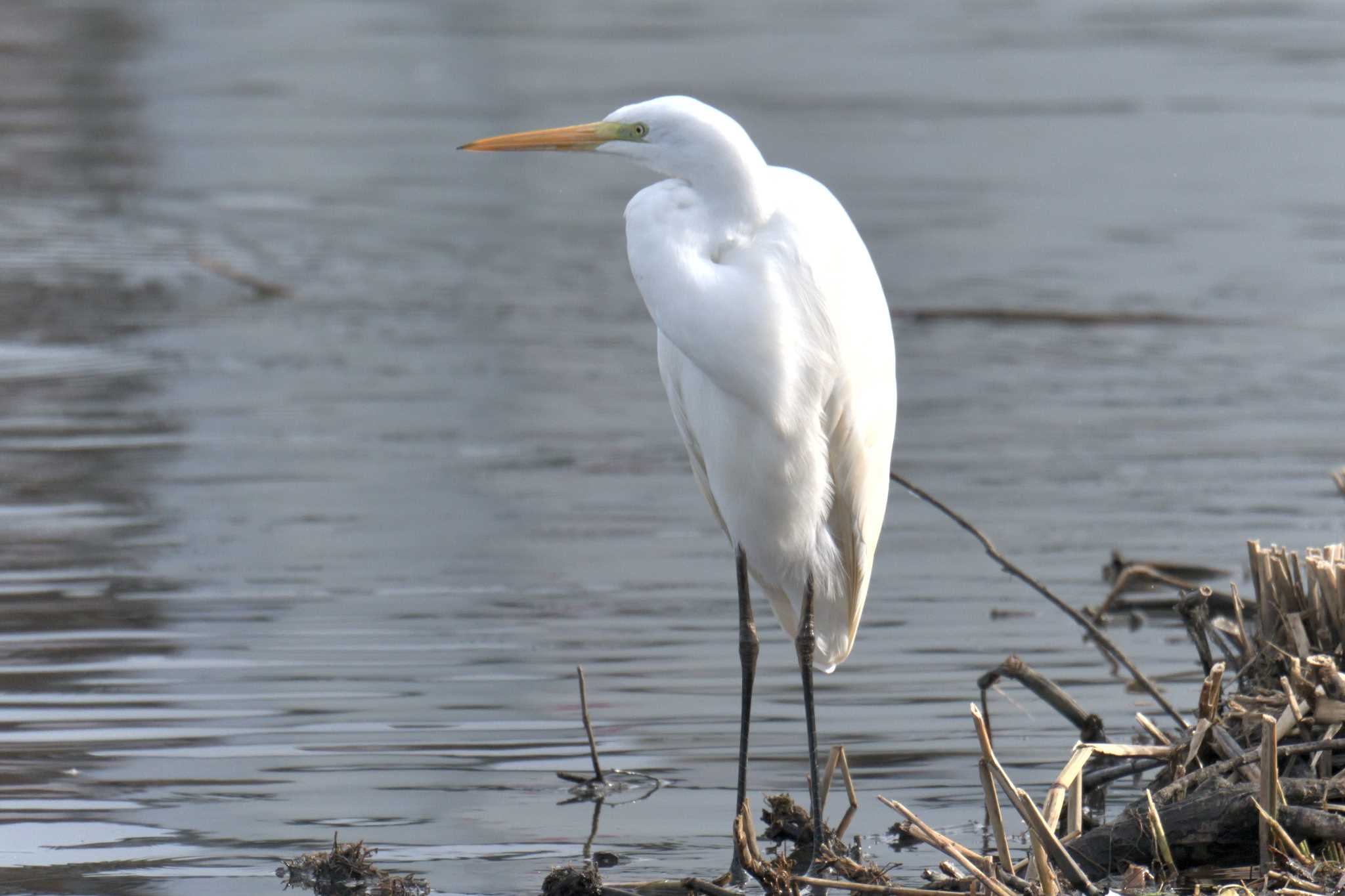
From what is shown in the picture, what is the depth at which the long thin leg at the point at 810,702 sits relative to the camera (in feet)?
13.6

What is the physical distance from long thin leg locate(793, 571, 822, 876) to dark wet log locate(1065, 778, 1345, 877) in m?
0.56

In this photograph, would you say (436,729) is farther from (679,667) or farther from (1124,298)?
(1124,298)

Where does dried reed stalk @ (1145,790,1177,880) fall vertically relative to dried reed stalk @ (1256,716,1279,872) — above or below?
below

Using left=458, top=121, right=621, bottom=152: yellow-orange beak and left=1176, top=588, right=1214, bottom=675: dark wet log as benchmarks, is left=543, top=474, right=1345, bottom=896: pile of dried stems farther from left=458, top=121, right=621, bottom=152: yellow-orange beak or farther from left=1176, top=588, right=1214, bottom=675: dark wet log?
left=458, top=121, right=621, bottom=152: yellow-orange beak

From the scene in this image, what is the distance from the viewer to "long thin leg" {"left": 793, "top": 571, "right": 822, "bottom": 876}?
416 cm

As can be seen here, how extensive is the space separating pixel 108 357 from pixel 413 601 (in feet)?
12.3

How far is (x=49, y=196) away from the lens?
13102 millimetres

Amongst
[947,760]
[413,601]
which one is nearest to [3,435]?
[413,601]

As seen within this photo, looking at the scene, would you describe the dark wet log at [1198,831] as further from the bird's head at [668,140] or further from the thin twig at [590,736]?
the bird's head at [668,140]

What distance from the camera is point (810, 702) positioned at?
14.4ft

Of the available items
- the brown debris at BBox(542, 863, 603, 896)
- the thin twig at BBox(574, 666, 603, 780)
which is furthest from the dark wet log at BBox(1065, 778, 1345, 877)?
the thin twig at BBox(574, 666, 603, 780)

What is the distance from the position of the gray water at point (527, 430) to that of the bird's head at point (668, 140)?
1.42 meters

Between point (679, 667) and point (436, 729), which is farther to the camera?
point (679, 667)

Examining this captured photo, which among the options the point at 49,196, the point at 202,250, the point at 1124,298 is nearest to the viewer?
the point at 1124,298
